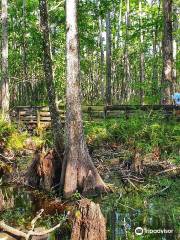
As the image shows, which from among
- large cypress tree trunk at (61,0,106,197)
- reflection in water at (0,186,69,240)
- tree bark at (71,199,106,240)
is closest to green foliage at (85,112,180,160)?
large cypress tree trunk at (61,0,106,197)

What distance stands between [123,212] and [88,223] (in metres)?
2.87

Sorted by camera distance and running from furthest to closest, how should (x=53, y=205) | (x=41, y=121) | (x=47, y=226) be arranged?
(x=41, y=121), (x=53, y=205), (x=47, y=226)

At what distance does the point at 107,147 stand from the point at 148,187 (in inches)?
170

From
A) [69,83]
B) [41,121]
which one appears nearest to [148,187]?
[69,83]

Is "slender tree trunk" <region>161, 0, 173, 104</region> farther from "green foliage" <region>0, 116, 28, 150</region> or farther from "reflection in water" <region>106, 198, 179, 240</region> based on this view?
"reflection in water" <region>106, 198, 179, 240</region>

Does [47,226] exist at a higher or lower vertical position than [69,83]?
lower

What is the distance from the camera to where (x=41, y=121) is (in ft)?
69.9

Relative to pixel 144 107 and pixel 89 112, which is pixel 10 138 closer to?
pixel 89 112

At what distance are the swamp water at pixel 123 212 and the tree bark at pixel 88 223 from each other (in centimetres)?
70

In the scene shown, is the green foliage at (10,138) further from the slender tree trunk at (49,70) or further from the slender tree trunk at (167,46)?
the slender tree trunk at (167,46)

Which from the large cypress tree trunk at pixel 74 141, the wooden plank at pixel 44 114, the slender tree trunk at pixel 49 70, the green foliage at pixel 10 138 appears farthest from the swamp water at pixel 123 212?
the wooden plank at pixel 44 114

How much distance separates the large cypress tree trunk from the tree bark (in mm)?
3915

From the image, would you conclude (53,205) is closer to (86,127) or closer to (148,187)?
(148,187)

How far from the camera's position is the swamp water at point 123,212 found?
9305 mm
